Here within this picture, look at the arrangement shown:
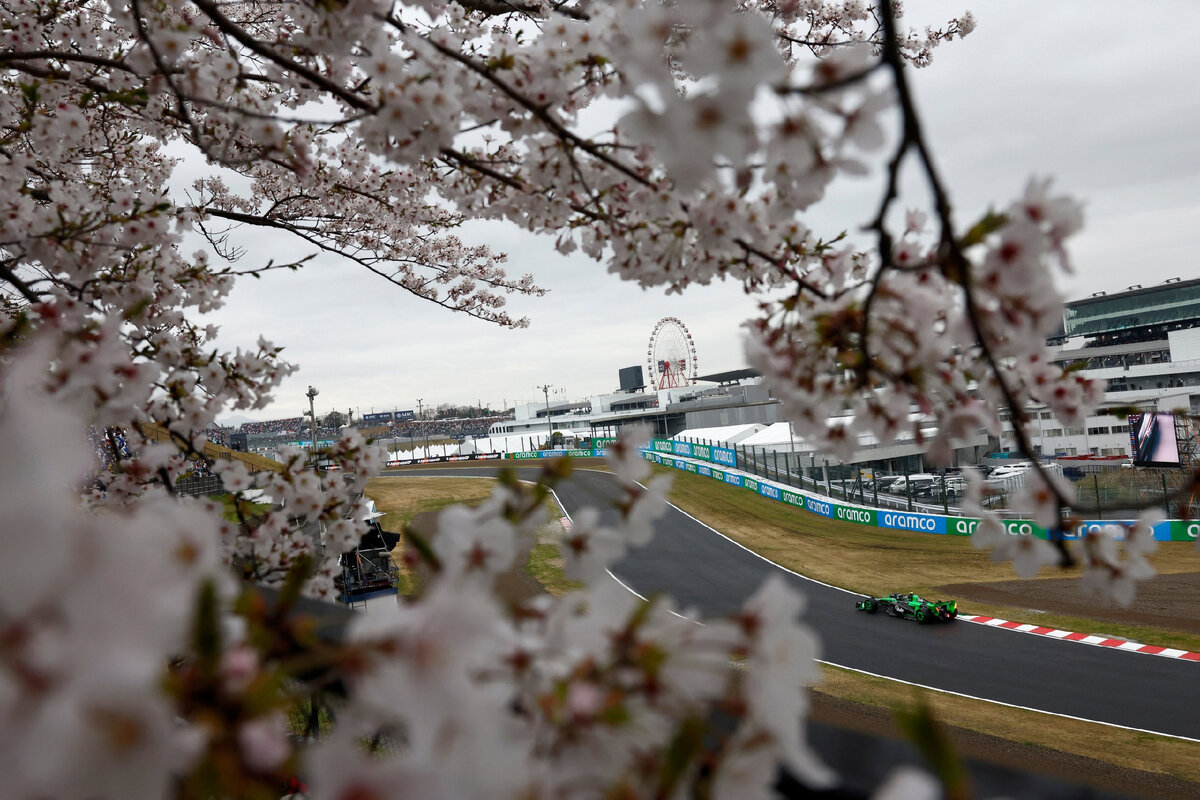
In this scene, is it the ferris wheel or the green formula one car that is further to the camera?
the ferris wheel

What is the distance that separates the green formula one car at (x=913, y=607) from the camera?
1245cm

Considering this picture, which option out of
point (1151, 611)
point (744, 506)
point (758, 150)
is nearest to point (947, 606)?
point (1151, 611)

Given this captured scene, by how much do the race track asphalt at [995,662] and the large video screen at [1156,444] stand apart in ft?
36.5

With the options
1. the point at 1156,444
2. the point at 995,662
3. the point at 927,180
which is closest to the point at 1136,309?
the point at 1156,444

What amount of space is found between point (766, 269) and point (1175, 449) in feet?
74.3

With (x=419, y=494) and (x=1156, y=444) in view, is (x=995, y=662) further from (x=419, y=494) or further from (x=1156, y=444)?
(x=419, y=494)

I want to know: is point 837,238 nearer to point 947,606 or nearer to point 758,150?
point 758,150

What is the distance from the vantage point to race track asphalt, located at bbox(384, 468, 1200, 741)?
9.01 m

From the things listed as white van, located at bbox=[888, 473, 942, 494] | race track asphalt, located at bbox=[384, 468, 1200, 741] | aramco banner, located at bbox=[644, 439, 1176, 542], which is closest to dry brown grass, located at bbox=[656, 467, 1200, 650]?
aramco banner, located at bbox=[644, 439, 1176, 542]

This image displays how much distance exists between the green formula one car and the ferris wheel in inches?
1621

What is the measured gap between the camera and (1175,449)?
1867cm

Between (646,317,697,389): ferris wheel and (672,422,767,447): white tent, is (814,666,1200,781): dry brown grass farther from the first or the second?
(646,317,697,389): ferris wheel

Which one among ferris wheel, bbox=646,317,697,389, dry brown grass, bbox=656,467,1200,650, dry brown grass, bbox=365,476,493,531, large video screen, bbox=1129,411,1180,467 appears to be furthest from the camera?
→ ferris wheel, bbox=646,317,697,389

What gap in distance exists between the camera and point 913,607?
41.1 feet
